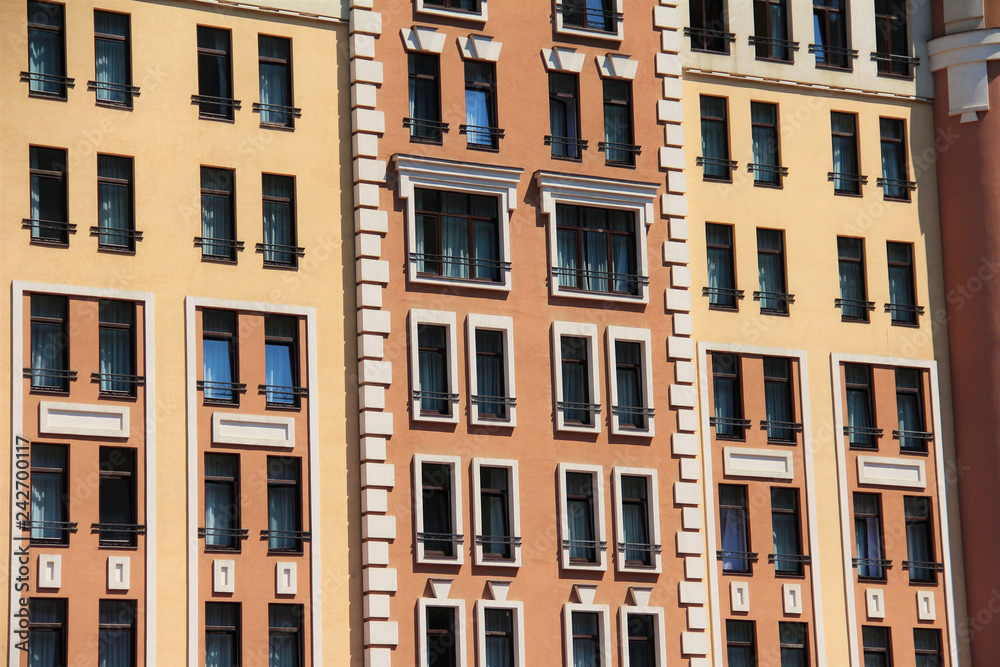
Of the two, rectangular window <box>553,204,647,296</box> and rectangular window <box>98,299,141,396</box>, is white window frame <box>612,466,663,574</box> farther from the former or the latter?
rectangular window <box>98,299,141,396</box>

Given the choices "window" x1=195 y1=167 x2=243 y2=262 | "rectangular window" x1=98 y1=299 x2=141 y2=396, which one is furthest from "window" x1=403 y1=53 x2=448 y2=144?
"rectangular window" x1=98 y1=299 x2=141 y2=396

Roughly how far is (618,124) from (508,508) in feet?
31.8

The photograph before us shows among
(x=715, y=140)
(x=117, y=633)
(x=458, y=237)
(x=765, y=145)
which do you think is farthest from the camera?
(x=765, y=145)

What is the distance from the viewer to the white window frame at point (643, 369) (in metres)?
49.6

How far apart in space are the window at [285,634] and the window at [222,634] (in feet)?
2.24

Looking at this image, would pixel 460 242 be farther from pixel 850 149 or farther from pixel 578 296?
pixel 850 149

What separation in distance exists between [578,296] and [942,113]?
11413 mm

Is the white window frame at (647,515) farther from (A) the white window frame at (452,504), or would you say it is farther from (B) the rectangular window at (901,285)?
(B) the rectangular window at (901,285)

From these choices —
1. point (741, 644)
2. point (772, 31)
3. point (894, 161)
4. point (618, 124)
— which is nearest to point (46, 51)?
point (618, 124)

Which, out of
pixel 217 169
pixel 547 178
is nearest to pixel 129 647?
pixel 217 169

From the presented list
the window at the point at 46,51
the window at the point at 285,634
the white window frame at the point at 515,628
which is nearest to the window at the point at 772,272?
the white window frame at the point at 515,628

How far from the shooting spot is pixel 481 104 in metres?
50.2

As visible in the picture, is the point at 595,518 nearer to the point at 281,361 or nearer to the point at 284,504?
the point at 284,504

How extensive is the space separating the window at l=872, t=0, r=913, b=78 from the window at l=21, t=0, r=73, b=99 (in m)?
20.2
